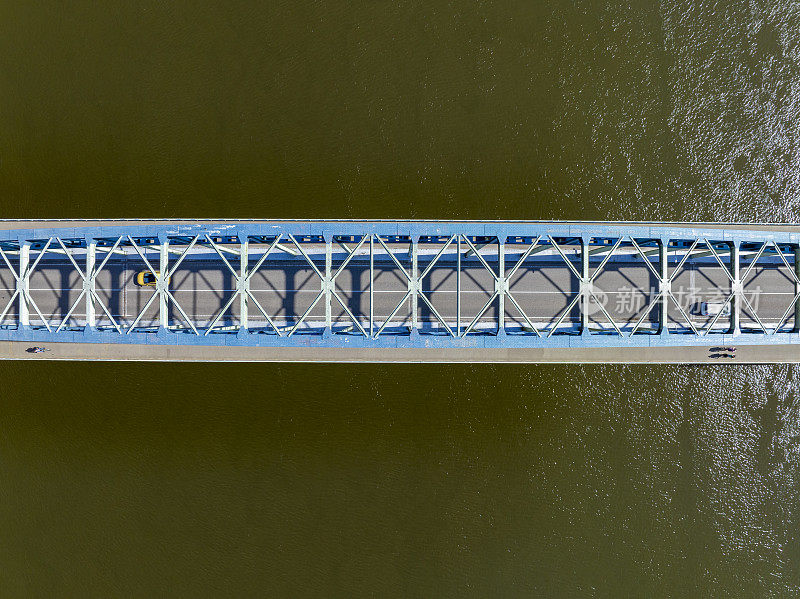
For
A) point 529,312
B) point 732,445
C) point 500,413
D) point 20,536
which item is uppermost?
point 529,312

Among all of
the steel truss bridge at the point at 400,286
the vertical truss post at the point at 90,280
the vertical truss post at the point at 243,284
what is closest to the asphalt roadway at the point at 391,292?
the steel truss bridge at the point at 400,286

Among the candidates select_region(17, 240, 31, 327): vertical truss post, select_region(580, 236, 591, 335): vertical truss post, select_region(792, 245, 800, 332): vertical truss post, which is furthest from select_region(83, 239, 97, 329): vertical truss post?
select_region(792, 245, 800, 332): vertical truss post

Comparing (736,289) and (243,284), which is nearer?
(243,284)

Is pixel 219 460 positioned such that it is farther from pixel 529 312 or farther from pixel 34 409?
pixel 529 312

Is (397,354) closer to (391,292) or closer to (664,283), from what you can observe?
(391,292)

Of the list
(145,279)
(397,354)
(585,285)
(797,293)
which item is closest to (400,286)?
(397,354)

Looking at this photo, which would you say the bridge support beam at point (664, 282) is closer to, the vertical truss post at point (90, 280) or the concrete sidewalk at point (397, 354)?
the concrete sidewalk at point (397, 354)

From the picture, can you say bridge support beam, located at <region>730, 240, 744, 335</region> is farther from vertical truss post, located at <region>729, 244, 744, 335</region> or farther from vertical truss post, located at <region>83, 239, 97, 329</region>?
vertical truss post, located at <region>83, 239, 97, 329</region>

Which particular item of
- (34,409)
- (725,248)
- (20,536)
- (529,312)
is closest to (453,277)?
(529,312)
